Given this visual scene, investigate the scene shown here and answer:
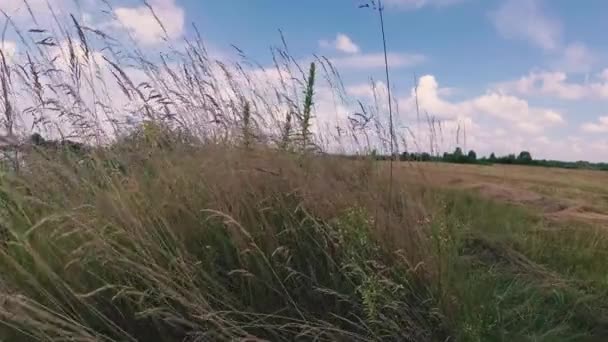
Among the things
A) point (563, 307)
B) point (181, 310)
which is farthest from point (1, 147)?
point (563, 307)

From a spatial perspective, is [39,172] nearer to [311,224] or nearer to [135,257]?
[135,257]

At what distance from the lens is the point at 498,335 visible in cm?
307

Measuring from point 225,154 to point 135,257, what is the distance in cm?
84

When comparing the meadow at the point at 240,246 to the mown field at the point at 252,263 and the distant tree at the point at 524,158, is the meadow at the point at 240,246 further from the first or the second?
the distant tree at the point at 524,158

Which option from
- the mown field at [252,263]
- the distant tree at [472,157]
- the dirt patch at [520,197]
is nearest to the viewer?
the mown field at [252,263]

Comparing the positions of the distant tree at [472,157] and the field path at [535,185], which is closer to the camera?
the field path at [535,185]

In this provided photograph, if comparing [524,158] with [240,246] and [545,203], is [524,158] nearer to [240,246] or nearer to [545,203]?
[545,203]

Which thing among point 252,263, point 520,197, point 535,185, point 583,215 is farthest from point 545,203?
point 252,263

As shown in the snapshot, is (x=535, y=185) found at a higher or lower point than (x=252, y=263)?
higher

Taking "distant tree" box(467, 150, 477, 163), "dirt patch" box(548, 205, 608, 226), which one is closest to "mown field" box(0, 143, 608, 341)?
"dirt patch" box(548, 205, 608, 226)

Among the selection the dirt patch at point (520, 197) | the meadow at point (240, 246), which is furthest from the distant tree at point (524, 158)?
the meadow at point (240, 246)

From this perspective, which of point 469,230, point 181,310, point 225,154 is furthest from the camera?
point 469,230

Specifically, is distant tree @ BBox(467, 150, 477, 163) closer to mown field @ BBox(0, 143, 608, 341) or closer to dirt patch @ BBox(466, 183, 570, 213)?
dirt patch @ BBox(466, 183, 570, 213)

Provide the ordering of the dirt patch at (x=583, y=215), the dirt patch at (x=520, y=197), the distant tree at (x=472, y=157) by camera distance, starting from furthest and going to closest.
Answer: the distant tree at (x=472, y=157) → the dirt patch at (x=520, y=197) → the dirt patch at (x=583, y=215)
